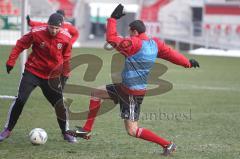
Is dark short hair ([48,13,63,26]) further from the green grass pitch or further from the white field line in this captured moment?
the white field line

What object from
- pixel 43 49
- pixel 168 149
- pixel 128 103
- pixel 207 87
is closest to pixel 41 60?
pixel 43 49

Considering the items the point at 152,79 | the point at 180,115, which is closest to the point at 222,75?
the point at 152,79

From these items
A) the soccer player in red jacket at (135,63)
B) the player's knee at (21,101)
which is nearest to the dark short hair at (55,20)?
the soccer player in red jacket at (135,63)

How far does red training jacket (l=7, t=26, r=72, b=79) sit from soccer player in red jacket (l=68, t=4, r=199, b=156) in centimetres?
95

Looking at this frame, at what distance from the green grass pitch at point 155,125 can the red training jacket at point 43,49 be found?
1.06 metres

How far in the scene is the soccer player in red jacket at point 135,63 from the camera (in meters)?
8.23

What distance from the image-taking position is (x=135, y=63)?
842 cm

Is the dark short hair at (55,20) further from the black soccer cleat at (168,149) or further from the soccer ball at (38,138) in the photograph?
the black soccer cleat at (168,149)

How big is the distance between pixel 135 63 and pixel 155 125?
113 inches

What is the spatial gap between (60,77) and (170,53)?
200 centimetres

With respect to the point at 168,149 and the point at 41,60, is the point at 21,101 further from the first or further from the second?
the point at 168,149

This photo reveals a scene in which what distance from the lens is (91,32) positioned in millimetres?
43938

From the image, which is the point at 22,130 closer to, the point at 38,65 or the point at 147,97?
the point at 38,65

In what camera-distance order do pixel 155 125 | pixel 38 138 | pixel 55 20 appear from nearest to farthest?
1. pixel 55 20
2. pixel 38 138
3. pixel 155 125
